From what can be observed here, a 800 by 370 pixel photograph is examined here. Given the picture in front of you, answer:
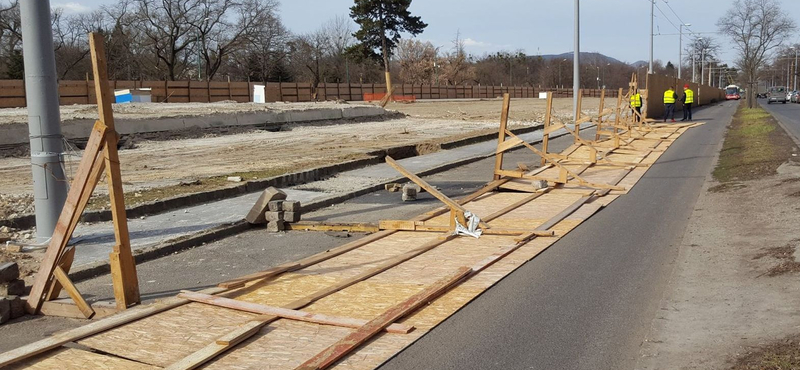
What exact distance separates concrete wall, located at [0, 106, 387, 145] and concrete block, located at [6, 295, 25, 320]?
1468 cm

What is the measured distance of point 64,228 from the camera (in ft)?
22.8

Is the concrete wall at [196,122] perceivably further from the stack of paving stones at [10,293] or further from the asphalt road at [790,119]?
the asphalt road at [790,119]

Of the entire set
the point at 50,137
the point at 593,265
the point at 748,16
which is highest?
Result: the point at 748,16

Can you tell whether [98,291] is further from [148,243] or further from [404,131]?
[404,131]

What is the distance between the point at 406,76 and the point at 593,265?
103 m

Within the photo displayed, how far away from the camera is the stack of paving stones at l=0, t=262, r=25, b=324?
6590mm

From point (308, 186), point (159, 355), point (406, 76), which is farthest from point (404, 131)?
point (406, 76)

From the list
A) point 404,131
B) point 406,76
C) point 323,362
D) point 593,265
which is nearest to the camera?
point 323,362

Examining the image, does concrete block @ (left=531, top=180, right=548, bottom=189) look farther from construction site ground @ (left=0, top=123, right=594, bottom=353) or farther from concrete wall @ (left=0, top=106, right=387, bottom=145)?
concrete wall @ (left=0, top=106, right=387, bottom=145)

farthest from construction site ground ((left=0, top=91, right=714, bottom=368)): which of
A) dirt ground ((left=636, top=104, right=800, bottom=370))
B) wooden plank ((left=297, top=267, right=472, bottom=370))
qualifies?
dirt ground ((left=636, top=104, right=800, bottom=370))

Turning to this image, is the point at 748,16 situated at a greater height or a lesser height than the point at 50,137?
greater

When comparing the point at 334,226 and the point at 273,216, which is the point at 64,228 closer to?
the point at 273,216

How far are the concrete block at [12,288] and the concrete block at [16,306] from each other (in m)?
0.18

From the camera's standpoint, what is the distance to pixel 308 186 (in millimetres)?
15336
